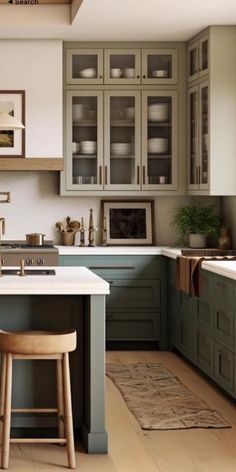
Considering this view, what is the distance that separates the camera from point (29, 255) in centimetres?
722

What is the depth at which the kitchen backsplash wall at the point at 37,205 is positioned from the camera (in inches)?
316

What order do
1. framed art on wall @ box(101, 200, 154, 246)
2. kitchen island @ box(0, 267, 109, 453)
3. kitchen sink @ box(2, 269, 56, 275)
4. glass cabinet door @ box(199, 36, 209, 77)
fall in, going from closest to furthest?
kitchen island @ box(0, 267, 109, 453) → kitchen sink @ box(2, 269, 56, 275) → glass cabinet door @ box(199, 36, 209, 77) → framed art on wall @ box(101, 200, 154, 246)

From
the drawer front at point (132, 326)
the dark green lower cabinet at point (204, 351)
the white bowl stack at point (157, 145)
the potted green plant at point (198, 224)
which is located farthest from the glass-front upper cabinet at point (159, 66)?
the dark green lower cabinet at point (204, 351)

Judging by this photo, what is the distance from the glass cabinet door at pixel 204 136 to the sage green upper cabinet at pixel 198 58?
0.41ft

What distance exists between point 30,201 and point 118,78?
1289 mm

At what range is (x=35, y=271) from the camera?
5312 mm

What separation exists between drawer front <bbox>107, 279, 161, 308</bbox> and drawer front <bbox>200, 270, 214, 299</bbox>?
1298mm

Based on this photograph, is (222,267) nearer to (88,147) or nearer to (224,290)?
(224,290)

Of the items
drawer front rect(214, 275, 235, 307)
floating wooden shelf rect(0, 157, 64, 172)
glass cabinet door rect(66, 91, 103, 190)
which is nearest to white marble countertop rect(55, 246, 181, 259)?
glass cabinet door rect(66, 91, 103, 190)

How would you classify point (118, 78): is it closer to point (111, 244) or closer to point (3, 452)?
point (111, 244)

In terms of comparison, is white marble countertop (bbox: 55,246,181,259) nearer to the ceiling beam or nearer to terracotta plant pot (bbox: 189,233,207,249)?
terracotta plant pot (bbox: 189,233,207,249)

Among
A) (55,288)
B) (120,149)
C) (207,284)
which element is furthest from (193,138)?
(55,288)

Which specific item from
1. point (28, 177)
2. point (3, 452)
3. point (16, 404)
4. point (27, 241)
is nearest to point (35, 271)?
point (16, 404)

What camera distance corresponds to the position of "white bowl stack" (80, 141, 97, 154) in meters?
7.80
